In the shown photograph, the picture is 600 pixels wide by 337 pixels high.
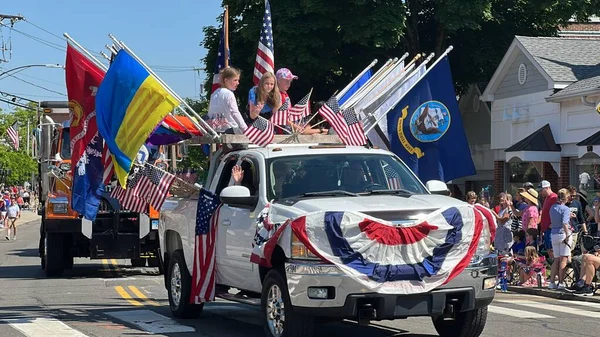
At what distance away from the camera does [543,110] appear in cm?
3030

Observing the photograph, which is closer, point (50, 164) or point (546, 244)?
point (546, 244)

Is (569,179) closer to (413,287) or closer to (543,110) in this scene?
(543,110)

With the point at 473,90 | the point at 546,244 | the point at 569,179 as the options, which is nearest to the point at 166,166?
the point at 546,244

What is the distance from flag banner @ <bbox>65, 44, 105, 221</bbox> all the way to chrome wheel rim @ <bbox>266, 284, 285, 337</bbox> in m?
4.75

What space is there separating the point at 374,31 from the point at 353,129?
21.1 meters

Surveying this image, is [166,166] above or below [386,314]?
above

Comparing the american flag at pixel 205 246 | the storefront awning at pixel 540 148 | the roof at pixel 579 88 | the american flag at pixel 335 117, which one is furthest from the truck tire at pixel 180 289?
the storefront awning at pixel 540 148

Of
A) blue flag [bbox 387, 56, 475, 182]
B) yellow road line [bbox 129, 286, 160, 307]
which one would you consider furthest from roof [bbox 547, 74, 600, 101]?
yellow road line [bbox 129, 286, 160, 307]

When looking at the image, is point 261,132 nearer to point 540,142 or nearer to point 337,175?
point 337,175

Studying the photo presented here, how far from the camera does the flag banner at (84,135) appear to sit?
46.0ft

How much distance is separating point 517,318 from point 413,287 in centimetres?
415

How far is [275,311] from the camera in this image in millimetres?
9656

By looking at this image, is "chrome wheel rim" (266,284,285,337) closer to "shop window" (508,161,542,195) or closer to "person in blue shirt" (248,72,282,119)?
"person in blue shirt" (248,72,282,119)

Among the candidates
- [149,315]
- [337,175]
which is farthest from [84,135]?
[337,175]
